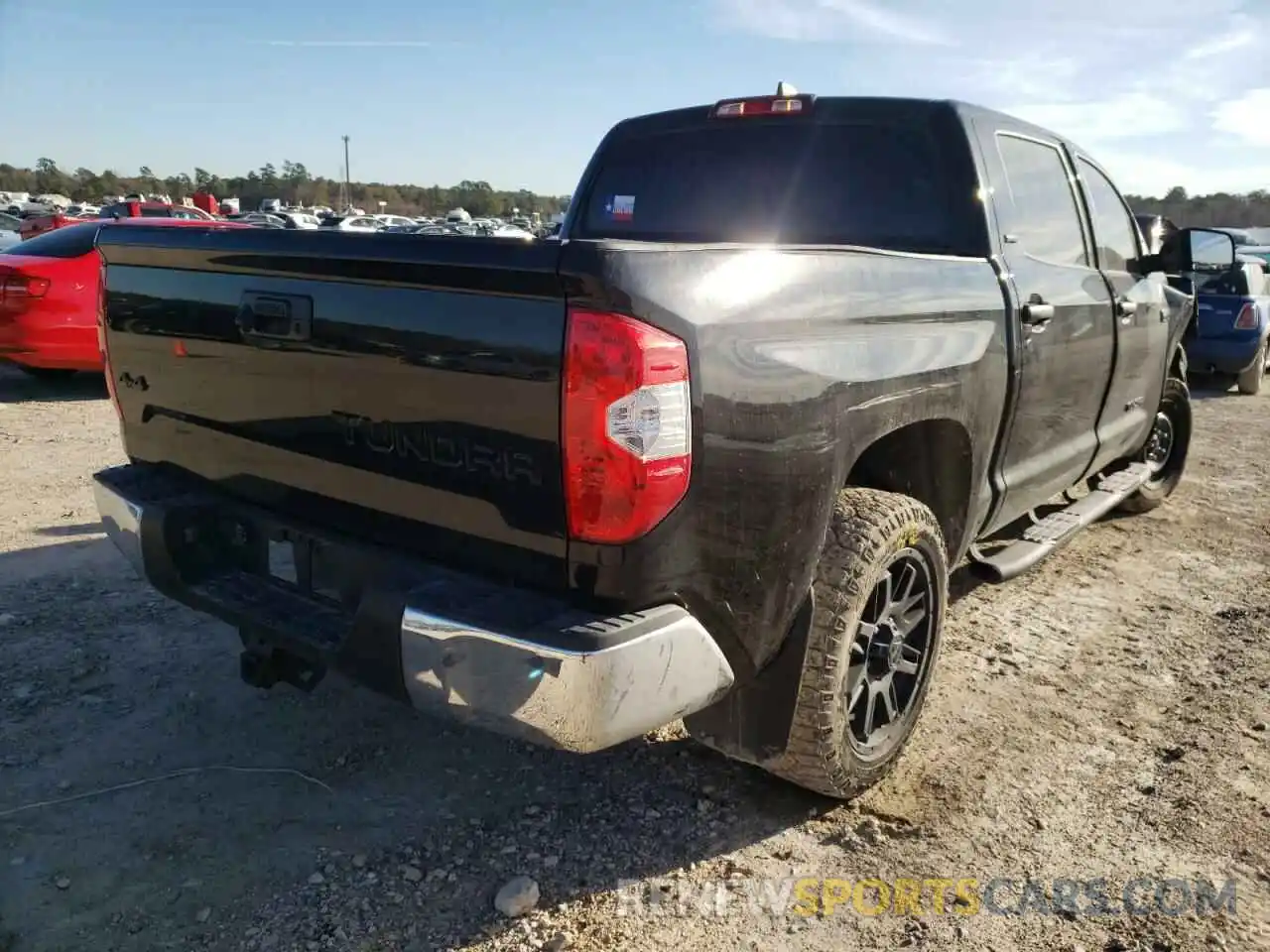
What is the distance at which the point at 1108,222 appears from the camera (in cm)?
459

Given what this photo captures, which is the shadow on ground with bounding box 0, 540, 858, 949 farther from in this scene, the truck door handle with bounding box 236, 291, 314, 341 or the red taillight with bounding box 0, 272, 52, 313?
the red taillight with bounding box 0, 272, 52, 313

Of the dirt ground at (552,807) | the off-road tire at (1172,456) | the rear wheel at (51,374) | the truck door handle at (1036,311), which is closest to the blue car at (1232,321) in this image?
the off-road tire at (1172,456)

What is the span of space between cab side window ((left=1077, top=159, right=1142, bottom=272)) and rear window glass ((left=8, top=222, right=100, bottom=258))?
7579mm

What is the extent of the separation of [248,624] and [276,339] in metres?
0.72

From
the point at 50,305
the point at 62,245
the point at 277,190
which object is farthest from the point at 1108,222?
the point at 277,190

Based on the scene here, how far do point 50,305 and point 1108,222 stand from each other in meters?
7.77

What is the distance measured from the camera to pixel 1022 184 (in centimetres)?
373

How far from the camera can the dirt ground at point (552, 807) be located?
2.34 meters

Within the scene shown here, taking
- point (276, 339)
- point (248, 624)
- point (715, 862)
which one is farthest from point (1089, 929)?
point (276, 339)

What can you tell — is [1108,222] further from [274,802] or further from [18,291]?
[18,291]

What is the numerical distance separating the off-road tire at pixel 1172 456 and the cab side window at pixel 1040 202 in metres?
2.24

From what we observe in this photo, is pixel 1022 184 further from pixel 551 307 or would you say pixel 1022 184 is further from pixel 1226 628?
pixel 551 307

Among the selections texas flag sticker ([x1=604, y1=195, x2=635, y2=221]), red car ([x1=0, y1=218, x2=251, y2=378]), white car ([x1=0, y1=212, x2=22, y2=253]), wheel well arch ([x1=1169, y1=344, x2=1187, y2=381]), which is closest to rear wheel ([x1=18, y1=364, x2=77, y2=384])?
red car ([x1=0, y1=218, x2=251, y2=378])

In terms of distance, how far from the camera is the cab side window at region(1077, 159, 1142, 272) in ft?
14.4
